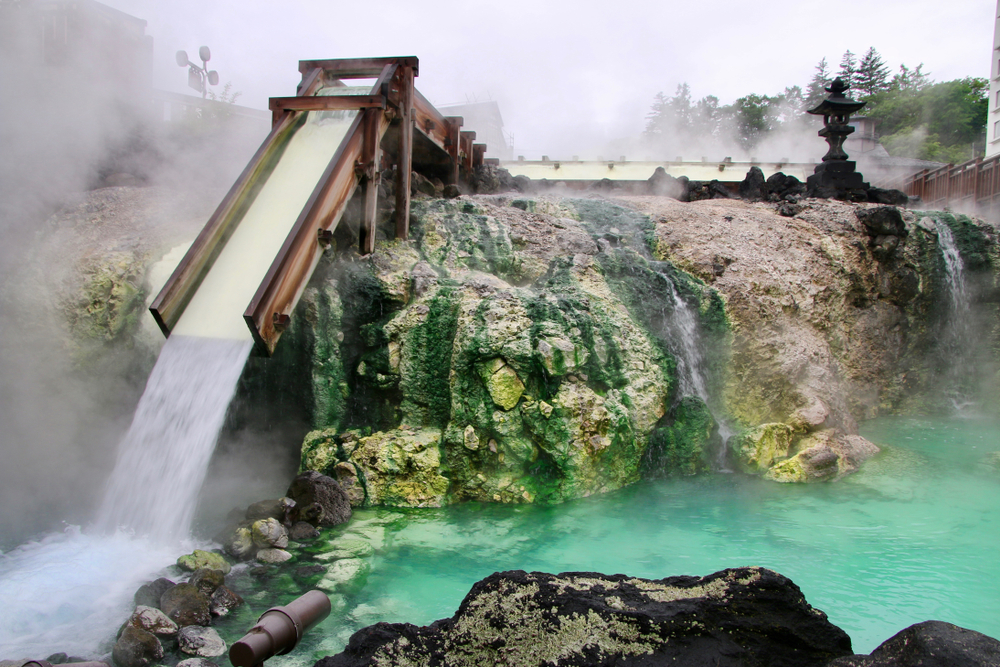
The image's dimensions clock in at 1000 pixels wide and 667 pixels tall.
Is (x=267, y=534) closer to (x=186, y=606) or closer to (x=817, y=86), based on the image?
(x=186, y=606)

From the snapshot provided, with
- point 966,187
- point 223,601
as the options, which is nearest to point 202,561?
point 223,601

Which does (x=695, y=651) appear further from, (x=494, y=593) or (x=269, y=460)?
(x=269, y=460)

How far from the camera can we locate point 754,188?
9.96m

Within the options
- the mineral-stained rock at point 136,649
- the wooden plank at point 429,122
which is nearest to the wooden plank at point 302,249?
the wooden plank at point 429,122

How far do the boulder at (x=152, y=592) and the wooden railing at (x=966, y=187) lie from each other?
1357 cm

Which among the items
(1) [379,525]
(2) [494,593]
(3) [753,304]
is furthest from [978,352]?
(2) [494,593]

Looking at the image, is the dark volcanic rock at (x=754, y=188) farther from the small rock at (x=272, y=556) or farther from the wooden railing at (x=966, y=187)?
the small rock at (x=272, y=556)

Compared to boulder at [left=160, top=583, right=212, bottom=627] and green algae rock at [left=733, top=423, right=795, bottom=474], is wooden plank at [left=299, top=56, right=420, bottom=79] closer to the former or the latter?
green algae rock at [left=733, top=423, right=795, bottom=474]

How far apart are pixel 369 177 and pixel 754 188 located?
22.3 ft

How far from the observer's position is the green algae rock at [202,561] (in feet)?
12.5

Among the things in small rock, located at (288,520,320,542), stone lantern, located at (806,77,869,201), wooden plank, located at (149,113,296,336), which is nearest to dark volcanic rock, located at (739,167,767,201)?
stone lantern, located at (806,77,869,201)

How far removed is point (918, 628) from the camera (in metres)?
1.78

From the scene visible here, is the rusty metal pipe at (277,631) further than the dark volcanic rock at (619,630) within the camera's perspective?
No

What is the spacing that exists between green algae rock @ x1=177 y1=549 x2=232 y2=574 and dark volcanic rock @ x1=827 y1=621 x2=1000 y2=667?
11.2 feet
